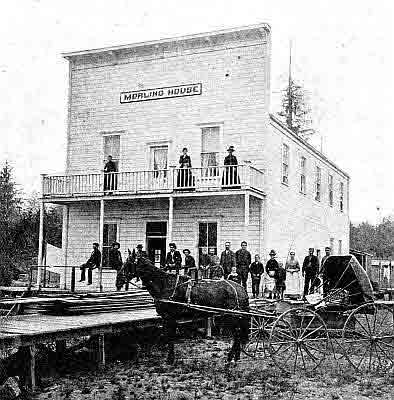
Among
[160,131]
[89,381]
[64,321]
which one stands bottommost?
[89,381]

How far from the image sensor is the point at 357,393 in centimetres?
882

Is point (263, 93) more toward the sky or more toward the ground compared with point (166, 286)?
more toward the sky

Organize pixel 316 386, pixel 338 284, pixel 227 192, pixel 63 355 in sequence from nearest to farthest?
pixel 316 386 → pixel 63 355 → pixel 338 284 → pixel 227 192

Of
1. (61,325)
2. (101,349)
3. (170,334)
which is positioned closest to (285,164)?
(170,334)

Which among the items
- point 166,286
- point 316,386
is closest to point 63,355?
point 166,286

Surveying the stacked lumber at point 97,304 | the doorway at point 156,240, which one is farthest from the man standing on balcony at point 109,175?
the stacked lumber at point 97,304

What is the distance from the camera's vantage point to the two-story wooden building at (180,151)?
22688mm

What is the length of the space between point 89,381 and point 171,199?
41.3ft

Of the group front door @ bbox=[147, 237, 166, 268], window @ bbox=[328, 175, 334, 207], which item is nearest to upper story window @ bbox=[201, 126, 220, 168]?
front door @ bbox=[147, 237, 166, 268]

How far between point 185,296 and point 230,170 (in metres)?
11.1

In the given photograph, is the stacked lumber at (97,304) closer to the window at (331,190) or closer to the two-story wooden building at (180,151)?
the two-story wooden building at (180,151)

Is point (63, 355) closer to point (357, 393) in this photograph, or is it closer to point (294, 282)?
point (357, 393)

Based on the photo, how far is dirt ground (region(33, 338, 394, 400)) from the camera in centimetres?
873

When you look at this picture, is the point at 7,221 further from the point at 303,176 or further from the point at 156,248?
the point at 303,176
